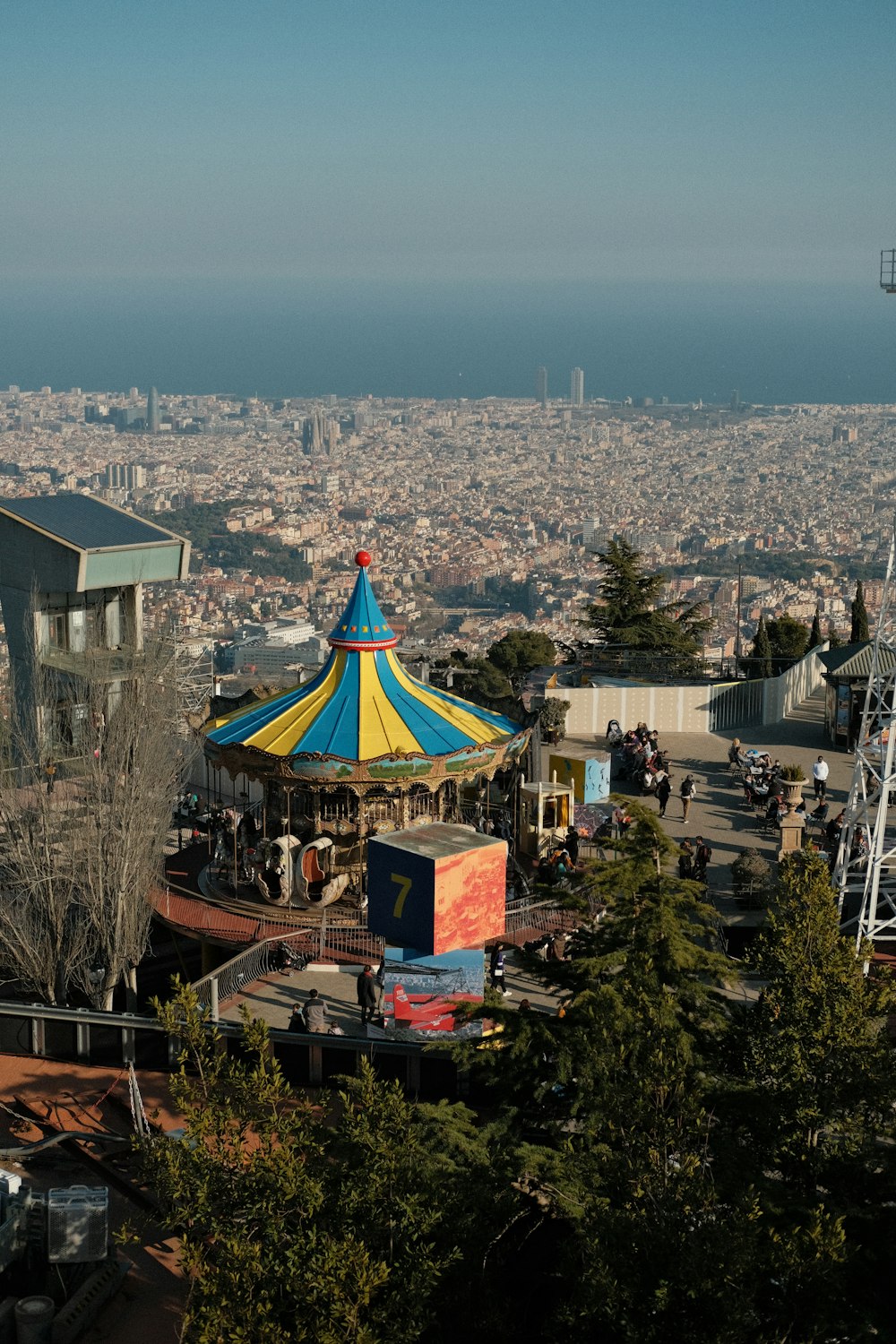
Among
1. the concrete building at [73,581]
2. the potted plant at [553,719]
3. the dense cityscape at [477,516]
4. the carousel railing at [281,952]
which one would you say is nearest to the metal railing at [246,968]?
the carousel railing at [281,952]

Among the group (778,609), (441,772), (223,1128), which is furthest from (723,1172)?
(778,609)

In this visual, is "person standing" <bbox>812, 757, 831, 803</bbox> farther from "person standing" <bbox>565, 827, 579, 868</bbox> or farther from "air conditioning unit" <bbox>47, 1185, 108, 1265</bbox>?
"air conditioning unit" <bbox>47, 1185, 108, 1265</bbox>

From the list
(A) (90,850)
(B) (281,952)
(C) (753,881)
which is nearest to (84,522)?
(A) (90,850)

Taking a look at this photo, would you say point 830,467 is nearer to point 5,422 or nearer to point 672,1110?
point 5,422

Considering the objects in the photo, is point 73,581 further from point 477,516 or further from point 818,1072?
point 477,516

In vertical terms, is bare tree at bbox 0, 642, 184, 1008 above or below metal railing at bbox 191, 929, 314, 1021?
above

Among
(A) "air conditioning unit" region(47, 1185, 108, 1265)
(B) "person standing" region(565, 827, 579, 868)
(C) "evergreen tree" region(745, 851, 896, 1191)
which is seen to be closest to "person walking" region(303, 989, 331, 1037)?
(A) "air conditioning unit" region(47, 1185, 108, 1265)
